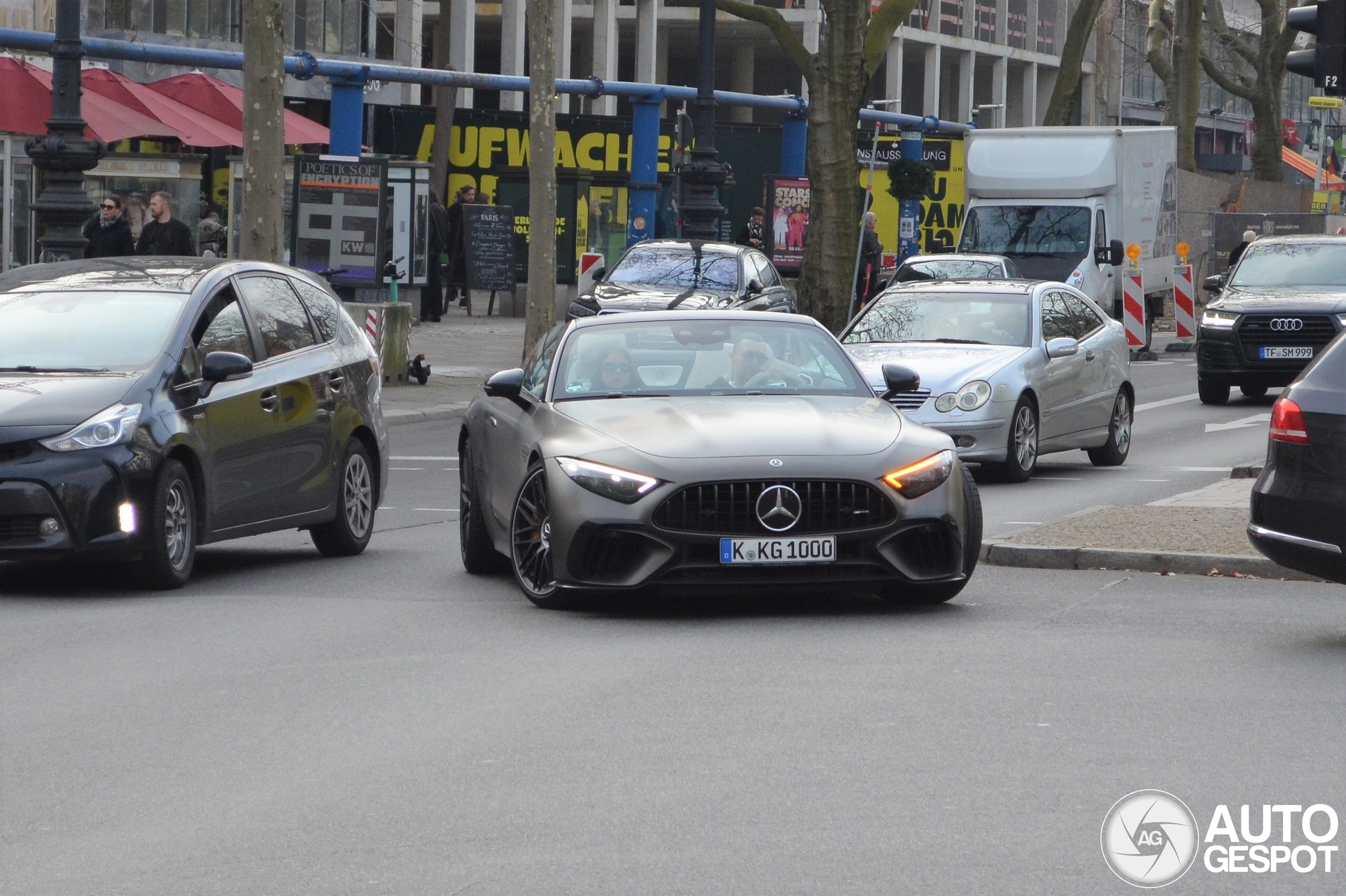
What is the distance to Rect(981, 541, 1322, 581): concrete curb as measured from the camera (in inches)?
437

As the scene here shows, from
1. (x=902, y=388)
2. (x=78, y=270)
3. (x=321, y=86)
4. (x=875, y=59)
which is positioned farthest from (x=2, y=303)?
(x=321, y=86)

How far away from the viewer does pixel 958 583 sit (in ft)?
32.0

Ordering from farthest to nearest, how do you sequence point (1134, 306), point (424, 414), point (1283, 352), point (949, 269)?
point (1134, 306), point (949, 269), point (1283, 352), point (424, 414)

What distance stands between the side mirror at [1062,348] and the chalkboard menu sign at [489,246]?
68.8 ft

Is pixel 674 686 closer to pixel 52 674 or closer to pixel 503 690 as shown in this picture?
pixel 503 690

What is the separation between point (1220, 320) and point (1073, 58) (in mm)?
20618

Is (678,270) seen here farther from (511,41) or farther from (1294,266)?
(511,41)

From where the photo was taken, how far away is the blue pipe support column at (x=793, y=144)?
45.8 meters

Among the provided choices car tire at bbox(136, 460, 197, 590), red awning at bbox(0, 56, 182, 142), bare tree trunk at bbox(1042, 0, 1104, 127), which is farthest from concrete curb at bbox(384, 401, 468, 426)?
bare tree trunk at bbox(1042, 0, 1104, 127)

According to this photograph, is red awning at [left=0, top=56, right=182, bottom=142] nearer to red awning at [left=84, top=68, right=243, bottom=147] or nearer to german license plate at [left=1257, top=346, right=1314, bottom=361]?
red awning at [left=84, top=68, right=243, bottom=147]

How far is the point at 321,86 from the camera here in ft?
168

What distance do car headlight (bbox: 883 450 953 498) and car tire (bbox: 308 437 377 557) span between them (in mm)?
4032

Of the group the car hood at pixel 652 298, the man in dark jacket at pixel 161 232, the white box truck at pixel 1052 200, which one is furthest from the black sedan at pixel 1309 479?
the white box truck at pixel 1052 200

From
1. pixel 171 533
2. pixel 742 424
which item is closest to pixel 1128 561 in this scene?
pixel 742 424
